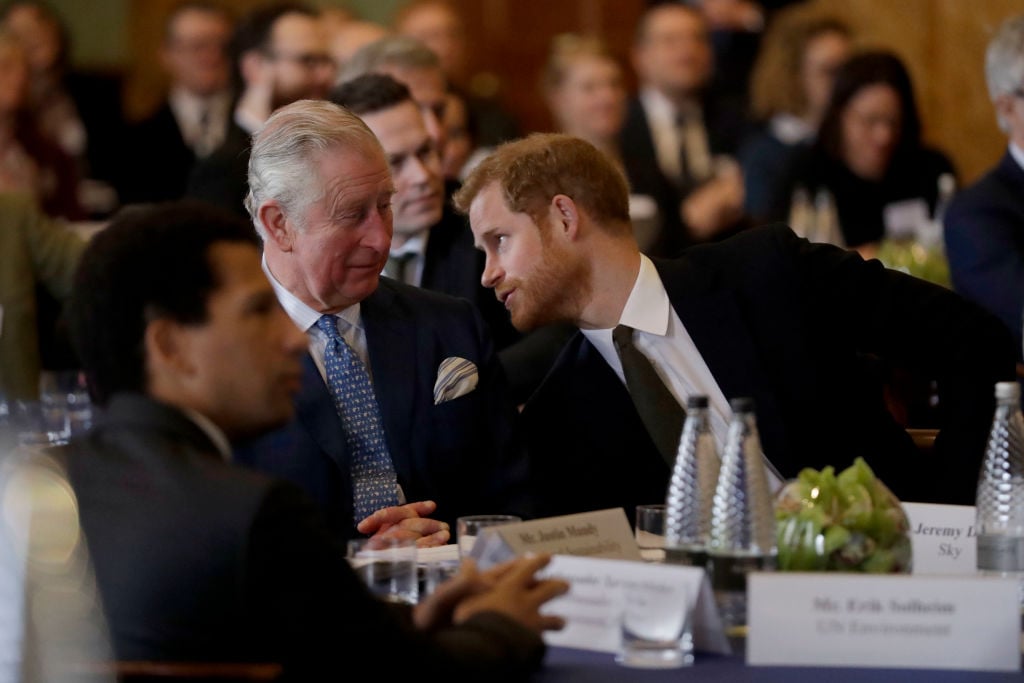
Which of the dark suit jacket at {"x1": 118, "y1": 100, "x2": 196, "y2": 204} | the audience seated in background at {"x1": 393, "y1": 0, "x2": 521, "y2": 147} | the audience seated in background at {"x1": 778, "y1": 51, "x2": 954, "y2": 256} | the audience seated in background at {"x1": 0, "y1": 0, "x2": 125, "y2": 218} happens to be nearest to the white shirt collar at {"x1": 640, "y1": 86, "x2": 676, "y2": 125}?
the audience seated in background at {"x1": 393, "y1": 0, "x2": 521, "y2": 147}

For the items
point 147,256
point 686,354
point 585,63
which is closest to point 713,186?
point 585,63

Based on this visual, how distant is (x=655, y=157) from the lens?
315 inches

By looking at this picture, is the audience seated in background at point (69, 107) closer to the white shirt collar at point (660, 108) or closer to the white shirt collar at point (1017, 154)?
the white shirt collar at point (660, 108)

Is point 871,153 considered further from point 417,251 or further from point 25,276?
point 25,276

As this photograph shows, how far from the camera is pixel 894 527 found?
2.04 meters

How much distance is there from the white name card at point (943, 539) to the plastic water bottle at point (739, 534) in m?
0.37

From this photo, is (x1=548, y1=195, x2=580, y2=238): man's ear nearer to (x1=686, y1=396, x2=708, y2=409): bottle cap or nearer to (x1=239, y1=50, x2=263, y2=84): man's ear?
(x1=686, y1=396, x2=708, y2=409): bottle cap

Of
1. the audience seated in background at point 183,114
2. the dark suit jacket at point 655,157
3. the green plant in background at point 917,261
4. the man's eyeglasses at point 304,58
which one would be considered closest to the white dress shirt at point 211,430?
the green plant in background at point 917,261

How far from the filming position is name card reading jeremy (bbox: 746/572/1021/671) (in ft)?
5.95

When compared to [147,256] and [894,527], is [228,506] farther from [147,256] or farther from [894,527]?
[894,527]

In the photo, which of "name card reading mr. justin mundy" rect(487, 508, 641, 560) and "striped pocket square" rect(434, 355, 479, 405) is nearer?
"name card reading mr. justin mundy" rect(487, 508, 641, 560)

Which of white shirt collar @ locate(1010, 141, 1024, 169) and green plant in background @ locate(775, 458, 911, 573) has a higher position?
white shirt collar @ locate(1010, 141, 1024, 169)

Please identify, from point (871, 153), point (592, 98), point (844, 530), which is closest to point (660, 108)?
point (592, 98)

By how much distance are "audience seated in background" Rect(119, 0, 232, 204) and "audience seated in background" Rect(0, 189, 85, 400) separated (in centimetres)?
353
